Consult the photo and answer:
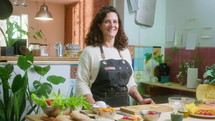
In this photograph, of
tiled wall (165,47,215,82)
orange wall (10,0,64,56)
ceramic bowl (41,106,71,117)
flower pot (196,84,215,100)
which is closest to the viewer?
ceramic bowl (41,106,71,117)

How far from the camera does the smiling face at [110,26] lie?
268 cm

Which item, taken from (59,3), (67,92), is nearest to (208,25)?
(67,92)

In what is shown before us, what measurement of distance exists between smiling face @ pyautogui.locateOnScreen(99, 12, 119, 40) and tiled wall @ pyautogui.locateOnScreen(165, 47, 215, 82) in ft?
7.02

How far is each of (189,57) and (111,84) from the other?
242 cm

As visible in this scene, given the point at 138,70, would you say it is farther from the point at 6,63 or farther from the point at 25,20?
the point at 25,20

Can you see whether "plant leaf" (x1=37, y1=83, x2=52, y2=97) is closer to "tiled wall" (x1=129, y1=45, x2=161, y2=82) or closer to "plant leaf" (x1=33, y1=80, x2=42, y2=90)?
"plant leaf" (x1=33, y1=80, x2=42, y2=90)

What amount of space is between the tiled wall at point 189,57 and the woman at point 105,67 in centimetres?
198

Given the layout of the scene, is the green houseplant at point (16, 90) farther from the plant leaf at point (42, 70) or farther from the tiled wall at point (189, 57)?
the tiled wall at point (189, 57)

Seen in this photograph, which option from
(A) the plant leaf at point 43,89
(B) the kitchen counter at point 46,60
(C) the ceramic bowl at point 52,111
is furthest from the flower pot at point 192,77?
(C) the ceramic bowl at point 52,111

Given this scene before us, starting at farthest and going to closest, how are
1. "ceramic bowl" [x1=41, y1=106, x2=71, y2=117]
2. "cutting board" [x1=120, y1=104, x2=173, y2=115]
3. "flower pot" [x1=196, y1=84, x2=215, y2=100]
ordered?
"flower pot" [x1=196, y1=84, x2=215, y2=100], "cutting board" [x1=120, y1=104, x2=173, y2=115], "ceramic bowl" [x1=41, y1=106, x2=71, y2=117]

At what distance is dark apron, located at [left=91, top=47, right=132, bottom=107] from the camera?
2.64 m

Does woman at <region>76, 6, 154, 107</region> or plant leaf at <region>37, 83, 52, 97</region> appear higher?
woman at <region>76, 6, 154, 107</region>

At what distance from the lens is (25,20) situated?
995cm

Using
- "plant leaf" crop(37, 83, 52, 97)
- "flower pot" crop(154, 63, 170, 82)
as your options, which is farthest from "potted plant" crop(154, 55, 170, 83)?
"plant leaf" crop(37, 83, 52, 97)
